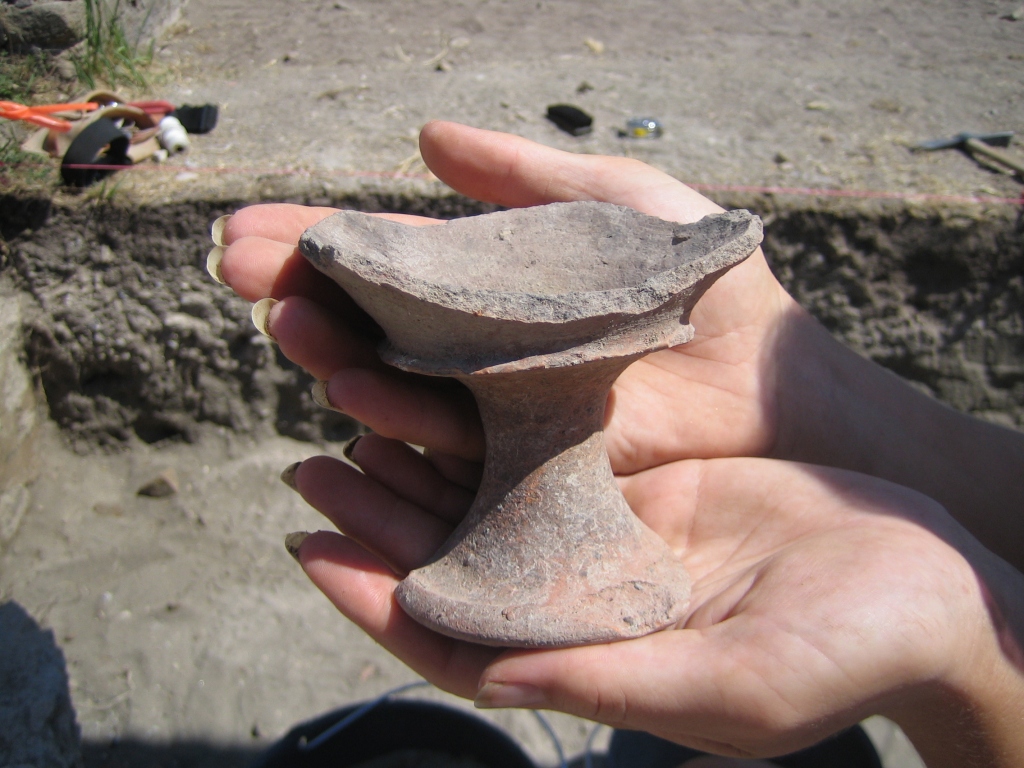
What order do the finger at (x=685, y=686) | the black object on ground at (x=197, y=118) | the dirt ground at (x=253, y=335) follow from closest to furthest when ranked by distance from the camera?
the finger at (x=685, y=686) → the dirt ground at (x=253, y=335) → the black object on ground at (x=197, y=118)

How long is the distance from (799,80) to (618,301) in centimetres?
301

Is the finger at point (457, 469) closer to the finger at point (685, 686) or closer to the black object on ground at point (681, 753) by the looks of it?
the finger at point (685, 686)

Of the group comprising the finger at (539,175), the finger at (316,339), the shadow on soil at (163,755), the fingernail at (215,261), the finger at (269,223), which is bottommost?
the shadow on soil at (163,755)

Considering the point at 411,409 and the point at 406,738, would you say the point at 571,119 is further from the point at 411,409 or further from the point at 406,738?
the point at 406,738

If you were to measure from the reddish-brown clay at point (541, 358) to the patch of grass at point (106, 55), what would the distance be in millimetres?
2432

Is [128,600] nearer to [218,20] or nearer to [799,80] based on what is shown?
[218,20]

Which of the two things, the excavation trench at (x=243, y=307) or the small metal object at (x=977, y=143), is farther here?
the small metal object at (x=977, y=143)

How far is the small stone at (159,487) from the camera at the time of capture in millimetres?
3078

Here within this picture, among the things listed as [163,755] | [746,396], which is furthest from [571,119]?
[163,755]

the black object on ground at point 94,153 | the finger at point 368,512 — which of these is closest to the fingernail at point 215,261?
the finger at point 368,512

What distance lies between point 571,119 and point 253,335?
4.81 ft

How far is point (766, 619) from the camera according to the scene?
1.29m

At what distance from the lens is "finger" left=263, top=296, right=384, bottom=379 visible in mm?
1568

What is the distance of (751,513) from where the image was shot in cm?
170
